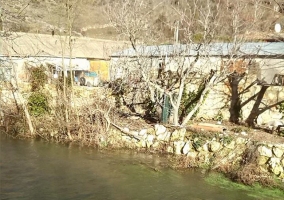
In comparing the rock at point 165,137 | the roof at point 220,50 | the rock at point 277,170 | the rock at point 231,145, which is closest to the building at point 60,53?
the roof at point 220,50

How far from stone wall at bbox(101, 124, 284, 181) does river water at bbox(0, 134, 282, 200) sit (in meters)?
0.84

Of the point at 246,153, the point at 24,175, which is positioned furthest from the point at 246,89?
the point at 24,175

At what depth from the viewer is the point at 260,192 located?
456 inches

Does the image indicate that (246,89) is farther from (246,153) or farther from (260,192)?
(260,192)

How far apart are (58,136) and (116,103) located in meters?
3.92

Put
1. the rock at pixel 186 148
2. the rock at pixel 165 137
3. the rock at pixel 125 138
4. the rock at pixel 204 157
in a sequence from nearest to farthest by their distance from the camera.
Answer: the rock at pixel 204 157 < the rock at pixel 186 148 < the rock at pixel 165 137 < the rock at pixel 125 138

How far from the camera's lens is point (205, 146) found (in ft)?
47.4

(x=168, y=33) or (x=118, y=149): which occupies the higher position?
(x=168, y=33)

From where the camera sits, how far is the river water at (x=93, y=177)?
435 inches

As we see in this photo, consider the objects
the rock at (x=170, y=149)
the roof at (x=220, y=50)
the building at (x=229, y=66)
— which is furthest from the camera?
the building at (x=229, y=66)

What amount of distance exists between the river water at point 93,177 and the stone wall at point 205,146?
2.76 feet

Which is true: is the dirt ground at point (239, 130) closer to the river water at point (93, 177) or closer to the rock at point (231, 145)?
the rock at point (231, 145)

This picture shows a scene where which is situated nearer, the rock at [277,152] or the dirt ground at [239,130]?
the rock at [277,152]

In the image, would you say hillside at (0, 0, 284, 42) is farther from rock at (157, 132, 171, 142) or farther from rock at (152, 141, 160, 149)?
rock at (152, 141, 160, 149)
